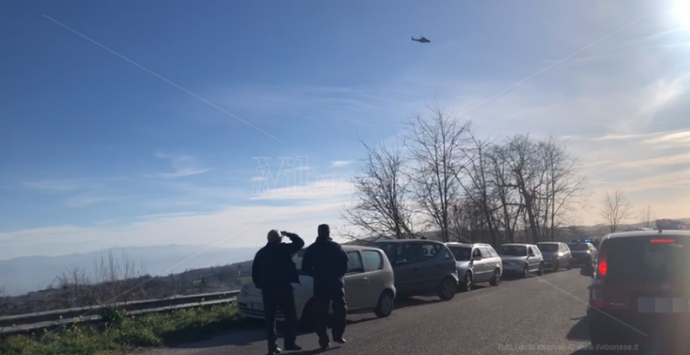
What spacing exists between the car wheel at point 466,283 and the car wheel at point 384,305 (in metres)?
7.71

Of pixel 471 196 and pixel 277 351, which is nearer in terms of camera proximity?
pixel 277 351

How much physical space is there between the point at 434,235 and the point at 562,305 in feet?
59.4

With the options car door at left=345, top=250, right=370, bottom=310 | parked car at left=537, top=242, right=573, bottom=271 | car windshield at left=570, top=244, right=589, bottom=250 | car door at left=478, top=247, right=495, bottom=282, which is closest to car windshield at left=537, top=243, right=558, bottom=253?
parked car at left=537, top=242, right=573, bottom=271

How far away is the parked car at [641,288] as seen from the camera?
25.5 feet

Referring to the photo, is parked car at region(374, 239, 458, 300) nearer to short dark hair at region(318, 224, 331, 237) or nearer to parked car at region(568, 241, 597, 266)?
short dark hair at region(318, 224, 331, 237)

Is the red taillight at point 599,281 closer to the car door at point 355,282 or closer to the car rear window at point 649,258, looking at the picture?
the car rear window at point 649,258

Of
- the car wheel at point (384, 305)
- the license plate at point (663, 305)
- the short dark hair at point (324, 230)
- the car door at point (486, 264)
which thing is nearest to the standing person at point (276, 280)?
the short dark hair at point (324, 230)

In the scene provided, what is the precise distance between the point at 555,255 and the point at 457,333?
25.1 meters

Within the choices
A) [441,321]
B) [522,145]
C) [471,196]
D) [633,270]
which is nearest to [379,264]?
[441,321]

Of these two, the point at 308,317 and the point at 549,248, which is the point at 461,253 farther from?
the point at 549,248

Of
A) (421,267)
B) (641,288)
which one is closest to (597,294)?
(641,288)

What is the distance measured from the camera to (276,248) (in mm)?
9352

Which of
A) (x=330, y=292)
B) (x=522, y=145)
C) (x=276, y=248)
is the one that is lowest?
(x=330, y=292)

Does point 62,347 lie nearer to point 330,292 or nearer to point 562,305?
point 330,292
